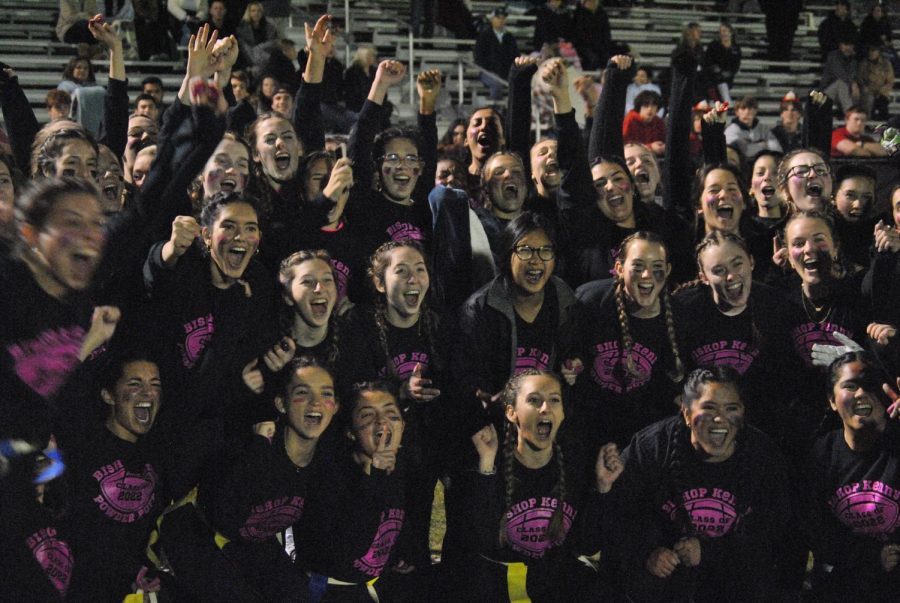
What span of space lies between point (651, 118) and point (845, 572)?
5.36 metres

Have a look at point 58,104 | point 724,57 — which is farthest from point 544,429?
point 724,57

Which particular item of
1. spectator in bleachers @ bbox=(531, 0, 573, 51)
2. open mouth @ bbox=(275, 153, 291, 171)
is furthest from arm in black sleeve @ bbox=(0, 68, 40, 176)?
spectator in bleachers @ bbox=(531, 0, 573, 51)

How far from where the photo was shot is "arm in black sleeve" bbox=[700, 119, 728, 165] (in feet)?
22.2

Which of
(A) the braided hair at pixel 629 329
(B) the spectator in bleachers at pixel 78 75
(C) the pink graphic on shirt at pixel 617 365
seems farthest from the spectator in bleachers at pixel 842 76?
(C) the pink graphic on shirt at pixel 617 365

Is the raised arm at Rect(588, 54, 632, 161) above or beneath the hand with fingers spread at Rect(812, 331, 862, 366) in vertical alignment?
above

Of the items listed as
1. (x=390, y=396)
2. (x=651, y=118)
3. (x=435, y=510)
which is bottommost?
(x=435, y=510)

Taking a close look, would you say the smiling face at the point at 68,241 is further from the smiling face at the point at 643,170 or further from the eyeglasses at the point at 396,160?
→ the smiling face at the point at 643,170

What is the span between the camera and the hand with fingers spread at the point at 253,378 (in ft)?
16.7

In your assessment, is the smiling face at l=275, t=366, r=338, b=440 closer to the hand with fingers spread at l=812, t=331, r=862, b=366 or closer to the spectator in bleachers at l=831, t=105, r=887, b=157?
the hand with fingers spread at l=812, t=331, r=862, b=366

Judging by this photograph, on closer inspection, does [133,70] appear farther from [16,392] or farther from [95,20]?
[16,392]

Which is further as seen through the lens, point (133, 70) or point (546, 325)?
point (133, 70)

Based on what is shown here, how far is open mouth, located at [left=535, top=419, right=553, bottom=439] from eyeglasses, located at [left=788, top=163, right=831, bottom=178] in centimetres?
197

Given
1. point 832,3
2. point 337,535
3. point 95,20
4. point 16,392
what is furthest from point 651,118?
point 832,3

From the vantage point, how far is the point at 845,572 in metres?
5.43
